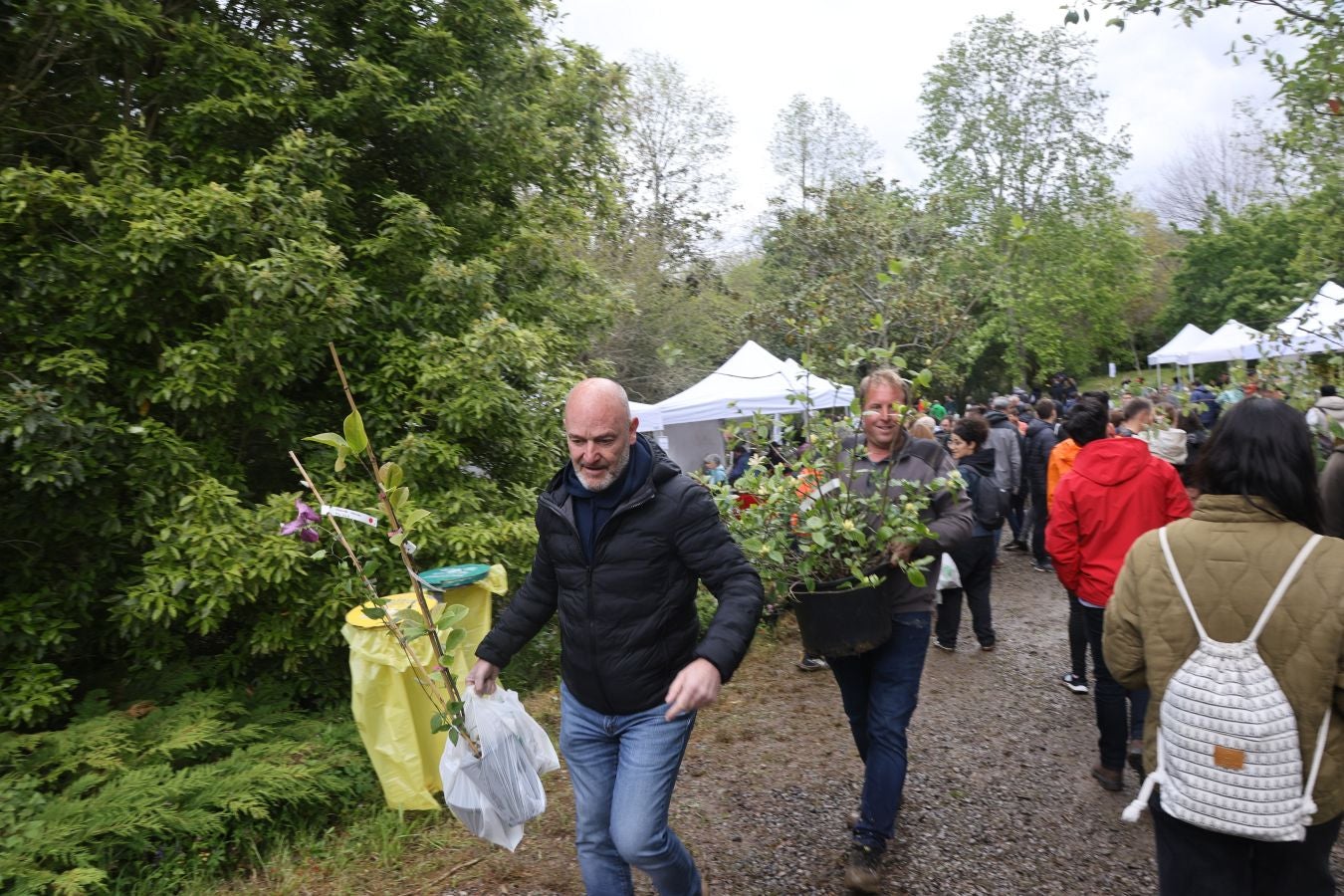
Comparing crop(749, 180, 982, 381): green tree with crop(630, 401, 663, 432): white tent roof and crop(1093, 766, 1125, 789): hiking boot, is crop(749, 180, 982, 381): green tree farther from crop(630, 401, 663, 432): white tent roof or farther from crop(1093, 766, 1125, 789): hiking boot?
crop(1093, 766, 1125, 789): hiking boot

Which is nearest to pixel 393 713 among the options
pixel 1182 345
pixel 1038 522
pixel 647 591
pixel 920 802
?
pixel 647 591

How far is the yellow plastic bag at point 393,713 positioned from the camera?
4156 millimetres

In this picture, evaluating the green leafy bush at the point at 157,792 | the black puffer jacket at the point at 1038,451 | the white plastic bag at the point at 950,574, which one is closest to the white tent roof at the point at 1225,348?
the black puffer jacket at the point at 1038,451

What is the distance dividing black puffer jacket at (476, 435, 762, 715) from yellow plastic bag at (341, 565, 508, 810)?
61.9 inches

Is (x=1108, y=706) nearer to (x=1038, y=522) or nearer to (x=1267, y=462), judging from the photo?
(x=1267, y=462)

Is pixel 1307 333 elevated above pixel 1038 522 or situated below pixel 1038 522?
above

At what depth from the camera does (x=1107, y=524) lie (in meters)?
4.29

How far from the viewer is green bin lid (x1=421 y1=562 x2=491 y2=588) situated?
4480 millimetres

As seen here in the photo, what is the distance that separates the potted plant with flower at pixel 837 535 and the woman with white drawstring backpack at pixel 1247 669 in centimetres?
105

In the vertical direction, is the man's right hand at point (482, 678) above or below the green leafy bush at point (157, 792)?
above

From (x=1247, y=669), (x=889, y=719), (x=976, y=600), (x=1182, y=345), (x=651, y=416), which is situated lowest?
(x=976, y=600)

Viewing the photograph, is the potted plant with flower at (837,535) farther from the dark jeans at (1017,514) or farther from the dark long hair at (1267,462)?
the dark jeans at (1017,514)

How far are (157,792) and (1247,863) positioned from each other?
4134 millimetres

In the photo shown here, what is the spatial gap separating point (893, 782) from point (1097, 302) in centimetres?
3515
